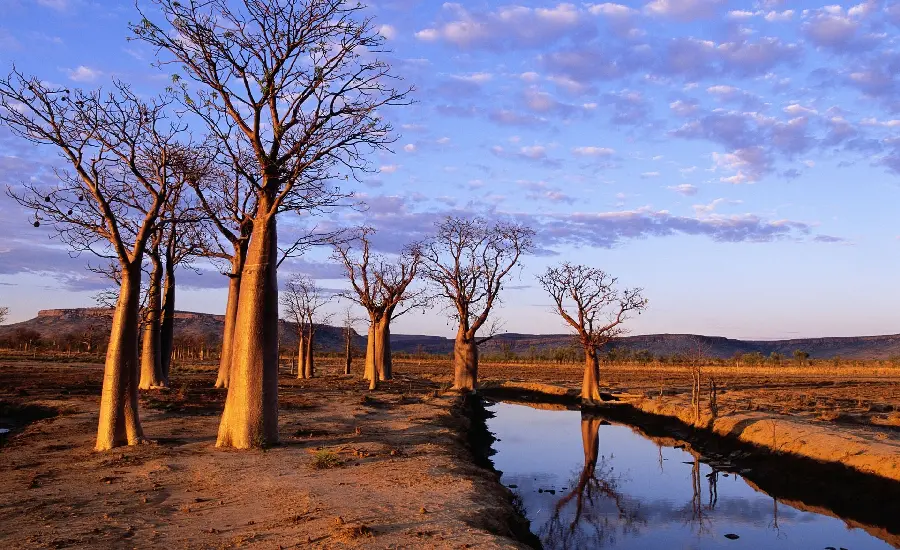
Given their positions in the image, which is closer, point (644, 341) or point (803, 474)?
point (803, 474)

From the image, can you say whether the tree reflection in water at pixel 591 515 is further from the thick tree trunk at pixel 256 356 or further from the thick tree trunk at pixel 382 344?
the thick tree trunk at pixel 382 344

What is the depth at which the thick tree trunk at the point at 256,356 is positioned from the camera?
10.3 metres

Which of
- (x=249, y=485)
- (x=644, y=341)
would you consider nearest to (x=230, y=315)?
(x=249, y=485)

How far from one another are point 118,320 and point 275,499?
4440mm

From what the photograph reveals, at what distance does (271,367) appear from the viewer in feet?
34.3

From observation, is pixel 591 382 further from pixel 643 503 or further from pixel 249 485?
pixel 249 485

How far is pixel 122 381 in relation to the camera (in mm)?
10094

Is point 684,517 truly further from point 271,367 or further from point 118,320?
point 118,320

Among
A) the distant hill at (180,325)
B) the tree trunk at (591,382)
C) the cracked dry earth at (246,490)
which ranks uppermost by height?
the distant hill at (180,325)

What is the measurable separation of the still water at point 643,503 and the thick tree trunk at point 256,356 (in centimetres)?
419

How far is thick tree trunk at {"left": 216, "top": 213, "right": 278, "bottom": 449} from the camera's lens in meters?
10.3

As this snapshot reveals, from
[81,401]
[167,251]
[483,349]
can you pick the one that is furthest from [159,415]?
[483,349]

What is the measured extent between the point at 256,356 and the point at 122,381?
1911mm

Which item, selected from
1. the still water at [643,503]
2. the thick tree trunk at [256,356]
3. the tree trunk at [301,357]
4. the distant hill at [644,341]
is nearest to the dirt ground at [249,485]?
the thick tree trunk at [256,356]
